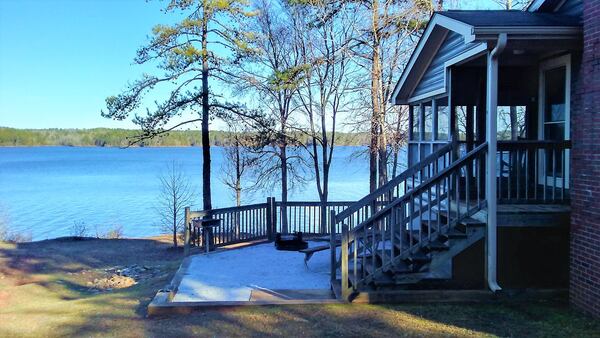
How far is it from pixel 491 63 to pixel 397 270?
9.41ft

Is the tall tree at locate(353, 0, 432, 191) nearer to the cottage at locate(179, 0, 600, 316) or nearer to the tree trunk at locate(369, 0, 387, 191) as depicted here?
the tree trunk at locate(369, 0, 387, 191)

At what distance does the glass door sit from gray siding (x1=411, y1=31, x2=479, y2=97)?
1.18 metres

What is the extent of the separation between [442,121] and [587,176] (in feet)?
11.4

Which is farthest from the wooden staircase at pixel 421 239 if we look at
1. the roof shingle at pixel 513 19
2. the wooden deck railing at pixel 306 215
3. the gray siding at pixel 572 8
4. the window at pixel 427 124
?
the wooden deck railing at pixel 306 215

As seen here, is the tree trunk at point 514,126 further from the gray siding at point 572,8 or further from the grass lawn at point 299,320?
the grass lawn at point 299,320

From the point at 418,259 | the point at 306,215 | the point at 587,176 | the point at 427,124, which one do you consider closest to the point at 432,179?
the point at 418,259

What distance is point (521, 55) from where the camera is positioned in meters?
6.92

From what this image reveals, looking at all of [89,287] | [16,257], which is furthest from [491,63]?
[16,257]

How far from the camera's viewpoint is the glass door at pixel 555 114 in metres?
6.32

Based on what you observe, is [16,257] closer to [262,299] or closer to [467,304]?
[262,299]

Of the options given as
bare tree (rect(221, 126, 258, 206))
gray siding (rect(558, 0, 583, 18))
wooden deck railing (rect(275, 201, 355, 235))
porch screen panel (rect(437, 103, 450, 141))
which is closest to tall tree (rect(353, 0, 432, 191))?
wooden deck railing (rect(275, 201, 355, 235))

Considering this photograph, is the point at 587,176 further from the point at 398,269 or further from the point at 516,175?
the point at 398,269

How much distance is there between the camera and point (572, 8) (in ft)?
20.9

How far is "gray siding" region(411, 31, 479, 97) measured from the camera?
24.3 feet
